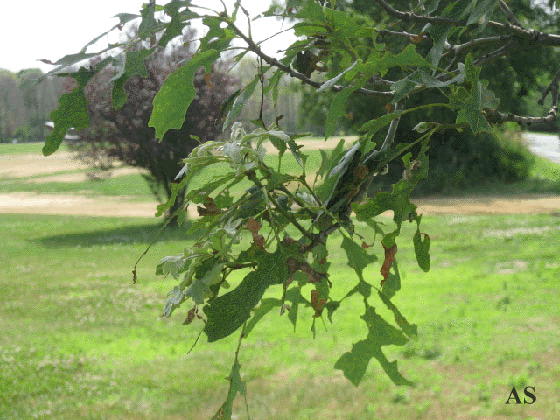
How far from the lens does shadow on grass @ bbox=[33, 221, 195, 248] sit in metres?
14.6

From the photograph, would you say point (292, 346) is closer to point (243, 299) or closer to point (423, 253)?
point (423, 253)

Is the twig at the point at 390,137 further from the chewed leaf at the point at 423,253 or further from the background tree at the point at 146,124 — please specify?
the background tree at the point at 146,124

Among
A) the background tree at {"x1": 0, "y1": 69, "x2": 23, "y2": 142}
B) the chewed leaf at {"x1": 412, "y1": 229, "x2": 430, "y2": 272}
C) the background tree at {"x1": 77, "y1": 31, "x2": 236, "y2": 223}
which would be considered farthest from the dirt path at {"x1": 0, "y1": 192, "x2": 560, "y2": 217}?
the background tree at {"x1": 0, "y1": 69, "x2": 23, "y2": 142}

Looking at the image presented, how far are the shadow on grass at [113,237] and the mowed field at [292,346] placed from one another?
145 cm

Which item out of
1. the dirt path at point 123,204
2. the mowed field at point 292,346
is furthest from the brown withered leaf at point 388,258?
the dirt path at point 123,204

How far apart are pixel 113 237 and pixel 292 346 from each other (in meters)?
9.43

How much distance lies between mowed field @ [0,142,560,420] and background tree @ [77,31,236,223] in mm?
3194

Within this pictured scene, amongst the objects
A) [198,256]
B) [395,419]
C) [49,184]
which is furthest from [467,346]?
[49,184]

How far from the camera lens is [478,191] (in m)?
20.8

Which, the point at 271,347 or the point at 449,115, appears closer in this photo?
the point at 271,347

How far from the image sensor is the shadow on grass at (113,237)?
1462 cm

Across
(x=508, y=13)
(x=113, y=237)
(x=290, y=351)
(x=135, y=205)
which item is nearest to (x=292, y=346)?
(x=290, y=351)

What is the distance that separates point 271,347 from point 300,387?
3.77ft

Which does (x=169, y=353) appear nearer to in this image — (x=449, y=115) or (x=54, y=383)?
(x=54, y=383)
